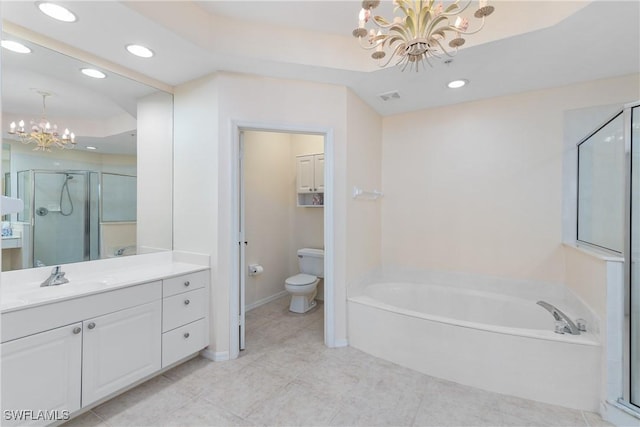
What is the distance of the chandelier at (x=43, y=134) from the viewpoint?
1864mm

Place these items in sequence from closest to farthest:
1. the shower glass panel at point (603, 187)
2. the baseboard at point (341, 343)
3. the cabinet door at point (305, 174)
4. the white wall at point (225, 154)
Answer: the shower glass panel at point (603, 187) < the white wall at point (225, 154) < the baseboard at point (341, 343) < the cabinet door at point (305, 174)

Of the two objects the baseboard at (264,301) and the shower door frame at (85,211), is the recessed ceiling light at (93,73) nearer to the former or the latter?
the shower door frame at (85,211)

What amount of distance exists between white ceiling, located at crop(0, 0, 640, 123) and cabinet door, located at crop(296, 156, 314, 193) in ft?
4.52

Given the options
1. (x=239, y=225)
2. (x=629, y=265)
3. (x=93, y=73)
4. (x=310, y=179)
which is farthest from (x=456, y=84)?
(x=93, y=73)

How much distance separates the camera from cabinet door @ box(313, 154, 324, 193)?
3.79m

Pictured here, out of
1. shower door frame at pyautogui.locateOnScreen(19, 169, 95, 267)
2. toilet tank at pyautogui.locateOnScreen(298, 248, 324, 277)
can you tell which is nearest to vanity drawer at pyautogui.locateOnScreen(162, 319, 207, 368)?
shower door frame at pyautogui.locateOnScreen(19, 169, 95, 267)

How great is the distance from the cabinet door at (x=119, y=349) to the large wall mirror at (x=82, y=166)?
2.00 feet

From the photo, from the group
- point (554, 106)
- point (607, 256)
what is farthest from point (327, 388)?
point (554, 106)

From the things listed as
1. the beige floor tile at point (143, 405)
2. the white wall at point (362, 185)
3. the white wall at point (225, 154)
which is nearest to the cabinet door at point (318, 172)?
the white wall at point (362, 185)

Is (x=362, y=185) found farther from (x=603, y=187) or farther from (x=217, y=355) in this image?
(x=217, y=355)

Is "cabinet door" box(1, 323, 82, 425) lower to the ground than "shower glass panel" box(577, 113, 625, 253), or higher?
lower

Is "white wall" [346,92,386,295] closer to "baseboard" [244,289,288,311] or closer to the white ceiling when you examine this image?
the white ceiling

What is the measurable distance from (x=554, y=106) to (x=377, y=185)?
1.79 m

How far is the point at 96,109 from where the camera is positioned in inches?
87.9
